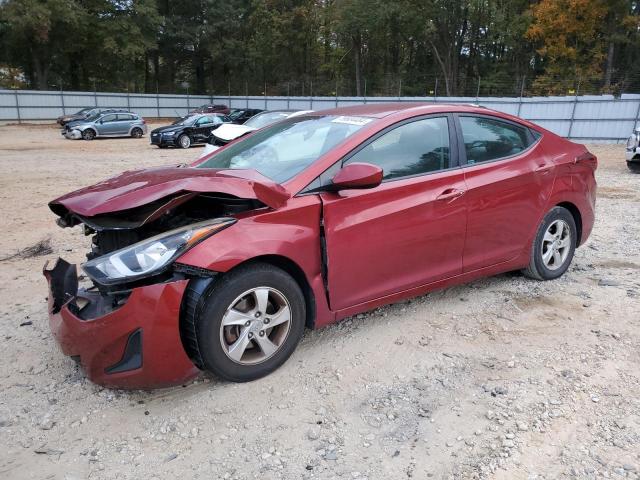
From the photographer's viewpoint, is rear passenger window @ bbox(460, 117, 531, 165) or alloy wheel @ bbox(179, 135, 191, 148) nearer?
rear passenger window @ bbox(460, 117, 531, 165)

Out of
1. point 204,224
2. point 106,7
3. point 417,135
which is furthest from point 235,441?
point 106,7

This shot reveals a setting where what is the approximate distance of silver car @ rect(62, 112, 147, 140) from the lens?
23812 millimetres

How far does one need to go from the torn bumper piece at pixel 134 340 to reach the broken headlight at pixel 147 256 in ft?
0.34

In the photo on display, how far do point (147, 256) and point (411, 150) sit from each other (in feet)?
6.41

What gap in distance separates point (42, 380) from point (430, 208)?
2.68m

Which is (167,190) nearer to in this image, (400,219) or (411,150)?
(400,219)

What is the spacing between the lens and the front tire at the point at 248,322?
2842 mm

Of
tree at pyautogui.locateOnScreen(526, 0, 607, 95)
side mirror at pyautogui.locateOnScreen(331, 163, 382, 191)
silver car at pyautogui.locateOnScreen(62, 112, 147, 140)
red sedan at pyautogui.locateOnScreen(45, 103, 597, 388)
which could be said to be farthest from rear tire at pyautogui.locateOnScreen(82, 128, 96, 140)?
tree at pyautogui.locateOnScreen(526, 0, 607, 95)

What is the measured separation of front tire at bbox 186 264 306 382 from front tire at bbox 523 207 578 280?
2.39 m

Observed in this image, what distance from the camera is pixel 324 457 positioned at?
2.54 meters

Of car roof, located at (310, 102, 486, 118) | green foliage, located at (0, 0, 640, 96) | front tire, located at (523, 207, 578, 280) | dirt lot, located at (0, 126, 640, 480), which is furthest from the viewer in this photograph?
green foliage, located at (0, 0, 640, 96)

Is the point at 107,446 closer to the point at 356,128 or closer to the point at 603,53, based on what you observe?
the point at 356,128

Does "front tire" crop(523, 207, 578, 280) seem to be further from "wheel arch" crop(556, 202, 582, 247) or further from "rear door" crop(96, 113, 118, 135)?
"rear door" crop(96, 113, 118, 135)

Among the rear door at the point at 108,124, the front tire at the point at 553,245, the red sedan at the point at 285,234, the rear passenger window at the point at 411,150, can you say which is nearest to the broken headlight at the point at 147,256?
the red sedan at the point at 285,234
